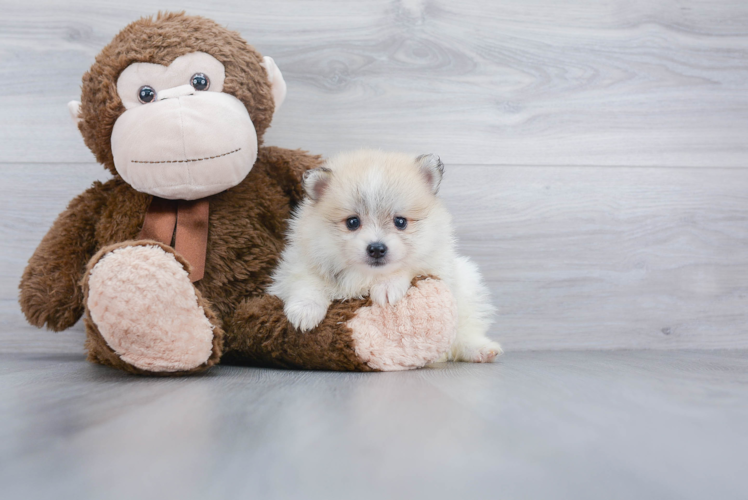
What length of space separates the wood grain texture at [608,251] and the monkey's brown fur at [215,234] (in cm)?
56

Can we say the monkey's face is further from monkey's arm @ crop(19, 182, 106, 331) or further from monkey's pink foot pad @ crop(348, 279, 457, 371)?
monkey's pink foot pad @ crop(348, 279, 457, 371)

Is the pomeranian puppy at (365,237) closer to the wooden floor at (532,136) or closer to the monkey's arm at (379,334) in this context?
the monkey's arm at (379,334)

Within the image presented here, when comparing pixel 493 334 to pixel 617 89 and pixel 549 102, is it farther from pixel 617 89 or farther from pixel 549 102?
pixel 617 89

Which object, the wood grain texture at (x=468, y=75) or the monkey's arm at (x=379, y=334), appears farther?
the wood grain texture at (x=468, y=75)

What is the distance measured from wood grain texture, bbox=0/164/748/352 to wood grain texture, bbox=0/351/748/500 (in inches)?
23.0

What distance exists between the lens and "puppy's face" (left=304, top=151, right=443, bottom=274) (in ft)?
3.11

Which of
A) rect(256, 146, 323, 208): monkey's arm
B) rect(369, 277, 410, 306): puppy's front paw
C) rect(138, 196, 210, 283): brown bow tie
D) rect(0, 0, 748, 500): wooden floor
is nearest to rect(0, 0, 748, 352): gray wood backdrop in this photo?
rect(0, 0, 748, 500): wooden floor

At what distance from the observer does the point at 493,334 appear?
4.72ft

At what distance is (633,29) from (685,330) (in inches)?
33.3

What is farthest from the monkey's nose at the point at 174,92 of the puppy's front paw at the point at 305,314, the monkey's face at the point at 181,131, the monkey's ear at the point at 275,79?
the puppy's front paw at the point at 305,314

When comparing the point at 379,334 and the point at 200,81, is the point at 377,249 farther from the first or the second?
the point at 200,81

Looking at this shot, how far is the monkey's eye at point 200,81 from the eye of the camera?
1030 mm

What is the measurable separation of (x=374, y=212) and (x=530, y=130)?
695 millimetres

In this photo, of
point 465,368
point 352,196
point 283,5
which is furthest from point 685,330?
point 283,5
